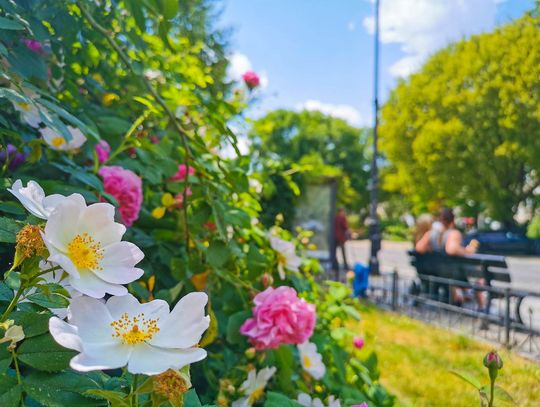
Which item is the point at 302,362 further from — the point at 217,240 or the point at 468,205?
the point at 468,205

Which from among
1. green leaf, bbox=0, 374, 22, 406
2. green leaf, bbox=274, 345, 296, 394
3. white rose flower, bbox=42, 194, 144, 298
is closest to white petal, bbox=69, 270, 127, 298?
white rose flower, bbox=42, 194, 144, 298

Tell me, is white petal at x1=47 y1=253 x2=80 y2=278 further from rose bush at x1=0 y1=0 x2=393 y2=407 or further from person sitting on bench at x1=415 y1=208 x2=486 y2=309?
person sitting on bench at x1=415 y1=208 x2=486 y2=309

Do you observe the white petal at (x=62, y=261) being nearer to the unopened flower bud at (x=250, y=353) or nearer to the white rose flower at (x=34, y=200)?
the white rose flower at (x=34, y=200)

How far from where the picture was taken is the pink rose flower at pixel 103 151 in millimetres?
1328

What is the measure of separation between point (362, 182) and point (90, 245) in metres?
40.7

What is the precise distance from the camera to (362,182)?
133 feet

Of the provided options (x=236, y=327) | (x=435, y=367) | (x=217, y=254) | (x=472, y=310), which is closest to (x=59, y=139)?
(x=217, y=254)

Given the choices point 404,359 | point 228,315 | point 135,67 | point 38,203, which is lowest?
point 404,359

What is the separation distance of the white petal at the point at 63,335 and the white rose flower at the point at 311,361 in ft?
3.16

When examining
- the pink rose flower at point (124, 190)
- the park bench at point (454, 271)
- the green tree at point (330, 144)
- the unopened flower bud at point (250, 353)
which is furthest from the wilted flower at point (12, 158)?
the green tree at point (330, 144)

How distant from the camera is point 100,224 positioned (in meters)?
0.55

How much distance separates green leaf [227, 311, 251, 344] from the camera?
47.4 inches

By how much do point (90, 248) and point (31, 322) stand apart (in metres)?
0.09

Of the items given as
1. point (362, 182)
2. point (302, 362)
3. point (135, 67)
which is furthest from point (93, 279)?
point (362, 182)
